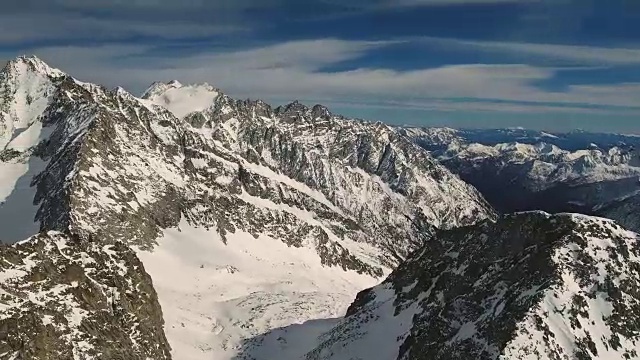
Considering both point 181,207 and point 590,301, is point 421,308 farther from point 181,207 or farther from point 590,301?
point 181,207

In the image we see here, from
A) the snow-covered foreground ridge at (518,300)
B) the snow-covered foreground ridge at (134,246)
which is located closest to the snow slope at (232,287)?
the snow-covered foreground ridge at (134,246)

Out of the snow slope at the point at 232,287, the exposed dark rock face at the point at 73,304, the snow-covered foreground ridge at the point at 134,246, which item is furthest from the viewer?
the snow slope at the point at 232,287

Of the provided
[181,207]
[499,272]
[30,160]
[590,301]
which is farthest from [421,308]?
[30,160]

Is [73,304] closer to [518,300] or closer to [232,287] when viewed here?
[518,300]

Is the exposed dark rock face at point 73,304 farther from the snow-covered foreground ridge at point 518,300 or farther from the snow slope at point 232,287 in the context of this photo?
the snow-covered foreground ridge at point 518,300

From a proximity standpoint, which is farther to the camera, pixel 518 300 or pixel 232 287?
pixel 232 287

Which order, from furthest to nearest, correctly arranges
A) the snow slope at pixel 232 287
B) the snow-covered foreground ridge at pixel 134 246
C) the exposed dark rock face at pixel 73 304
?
the snow slope at pixel 232 287, the snow-covered foreground ridge at pixel 134 246, the exposed dark rock face at pixel 73 304

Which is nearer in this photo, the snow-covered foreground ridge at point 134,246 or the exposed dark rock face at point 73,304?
the exposed dark rock face at point 73,304

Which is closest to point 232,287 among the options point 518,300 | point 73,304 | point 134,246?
point 134,246

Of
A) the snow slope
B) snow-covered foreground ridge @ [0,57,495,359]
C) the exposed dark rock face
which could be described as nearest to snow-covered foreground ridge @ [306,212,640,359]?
the exposed dark rock face
